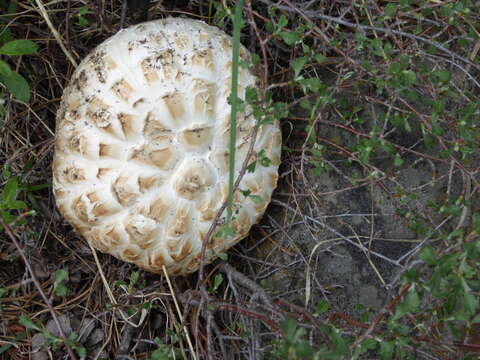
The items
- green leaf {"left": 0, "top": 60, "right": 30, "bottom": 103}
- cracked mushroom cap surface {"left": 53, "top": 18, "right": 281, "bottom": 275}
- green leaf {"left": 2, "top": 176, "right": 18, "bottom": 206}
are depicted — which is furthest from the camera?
green leaf {"left": 0, "top": 60, "right": 30, "bottom": 103}

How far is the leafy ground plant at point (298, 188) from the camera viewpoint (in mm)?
1900

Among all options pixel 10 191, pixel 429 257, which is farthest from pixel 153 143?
pixel 429 257

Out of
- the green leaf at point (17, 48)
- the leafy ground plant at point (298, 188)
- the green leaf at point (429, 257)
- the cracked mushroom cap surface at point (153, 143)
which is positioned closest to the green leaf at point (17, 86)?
the leafy ground plant at point (298, 188)

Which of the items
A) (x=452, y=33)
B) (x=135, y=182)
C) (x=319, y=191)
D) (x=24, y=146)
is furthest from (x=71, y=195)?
(x=452, y=33)

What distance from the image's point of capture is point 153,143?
1.86 meters

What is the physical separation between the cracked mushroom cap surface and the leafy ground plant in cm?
12

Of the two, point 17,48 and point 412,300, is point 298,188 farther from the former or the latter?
point 17,48

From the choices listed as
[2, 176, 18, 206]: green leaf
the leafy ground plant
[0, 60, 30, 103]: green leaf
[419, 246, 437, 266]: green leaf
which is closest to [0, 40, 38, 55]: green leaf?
the leafy ground plant

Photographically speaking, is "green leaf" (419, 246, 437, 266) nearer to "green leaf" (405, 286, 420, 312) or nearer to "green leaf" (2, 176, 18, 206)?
"green leaf" (405, 286, 420, 312)

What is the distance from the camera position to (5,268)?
7.36 feet

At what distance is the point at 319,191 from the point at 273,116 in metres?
0.50

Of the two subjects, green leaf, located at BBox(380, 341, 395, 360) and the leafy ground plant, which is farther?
the leafy ground plant

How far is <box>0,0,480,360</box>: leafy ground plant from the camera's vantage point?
1.90 metres

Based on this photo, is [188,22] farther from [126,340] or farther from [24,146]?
[126,340]
